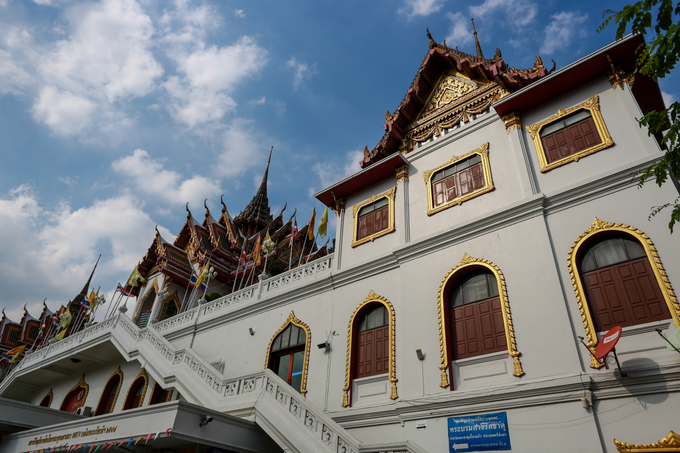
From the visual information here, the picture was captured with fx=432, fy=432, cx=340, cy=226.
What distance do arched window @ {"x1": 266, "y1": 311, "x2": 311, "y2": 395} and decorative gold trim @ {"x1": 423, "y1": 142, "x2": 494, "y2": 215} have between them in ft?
17.8

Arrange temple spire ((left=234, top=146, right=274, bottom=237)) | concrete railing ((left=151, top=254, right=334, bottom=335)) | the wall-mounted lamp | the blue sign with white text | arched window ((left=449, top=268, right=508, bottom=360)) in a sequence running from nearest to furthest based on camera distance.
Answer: the blue sign with white text, the wall-mounted lamp, arched window ((left=449, top=268, right=508, bottom=360)), concrete railing ((left=151, top=254, right=334, bottom=335)), temple spire ((left=234, top=146, right=274, bottom=237))

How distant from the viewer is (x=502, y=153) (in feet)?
38.7

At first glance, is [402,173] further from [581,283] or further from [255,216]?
[255,216]

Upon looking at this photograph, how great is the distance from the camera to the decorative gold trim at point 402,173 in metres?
14.0

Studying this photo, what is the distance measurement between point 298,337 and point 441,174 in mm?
6704

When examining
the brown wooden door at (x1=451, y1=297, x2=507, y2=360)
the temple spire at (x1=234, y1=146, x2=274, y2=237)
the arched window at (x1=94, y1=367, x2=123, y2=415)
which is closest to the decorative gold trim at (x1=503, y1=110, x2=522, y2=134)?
the brown wooden door at (x1=451, y1=297, x2=507, y2=360)

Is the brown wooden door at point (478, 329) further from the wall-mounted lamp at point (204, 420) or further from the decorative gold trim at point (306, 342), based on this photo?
the wall-mounted lamp at point (204, 420)

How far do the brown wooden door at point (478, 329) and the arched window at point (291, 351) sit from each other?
4725 mm

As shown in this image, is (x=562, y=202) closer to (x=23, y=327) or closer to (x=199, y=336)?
(x=199, y=336)

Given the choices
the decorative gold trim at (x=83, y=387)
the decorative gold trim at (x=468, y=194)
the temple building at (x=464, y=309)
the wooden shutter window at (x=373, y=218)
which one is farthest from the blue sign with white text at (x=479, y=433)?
the decorative gold trim at (x=83, y=387)

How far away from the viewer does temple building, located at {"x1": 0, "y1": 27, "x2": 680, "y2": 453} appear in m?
7.91

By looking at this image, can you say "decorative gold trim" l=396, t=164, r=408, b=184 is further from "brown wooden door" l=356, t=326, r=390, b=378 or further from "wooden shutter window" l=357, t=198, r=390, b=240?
"brown wooden door" l=356, t=326, r=390, b=378

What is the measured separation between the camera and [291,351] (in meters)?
13.6

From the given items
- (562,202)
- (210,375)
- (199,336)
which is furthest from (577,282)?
(199,336)
